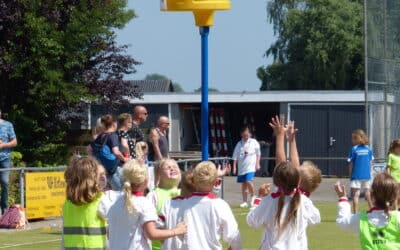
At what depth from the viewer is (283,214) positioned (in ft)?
27.8

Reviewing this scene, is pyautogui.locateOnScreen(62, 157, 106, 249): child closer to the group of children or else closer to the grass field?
the group of children

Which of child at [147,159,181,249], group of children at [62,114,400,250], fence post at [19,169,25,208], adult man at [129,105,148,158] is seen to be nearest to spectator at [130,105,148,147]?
adult man at [129,105,148,158]

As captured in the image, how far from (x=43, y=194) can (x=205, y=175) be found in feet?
37.2

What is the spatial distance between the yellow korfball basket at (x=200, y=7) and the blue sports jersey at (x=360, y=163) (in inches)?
349

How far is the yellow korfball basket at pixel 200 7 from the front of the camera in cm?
1164

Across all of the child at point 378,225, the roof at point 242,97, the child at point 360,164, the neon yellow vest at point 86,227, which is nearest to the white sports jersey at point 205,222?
the neon yellow vest at point 86,227

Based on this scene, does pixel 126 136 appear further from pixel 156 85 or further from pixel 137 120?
pixel 156 85

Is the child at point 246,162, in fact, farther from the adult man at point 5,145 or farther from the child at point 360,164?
the adult man at point 5,145

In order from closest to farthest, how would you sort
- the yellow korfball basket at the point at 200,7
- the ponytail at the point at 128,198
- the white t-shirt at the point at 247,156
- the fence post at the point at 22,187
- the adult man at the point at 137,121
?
1. the ponytail at the point at 128,198
2. the yellow korfball basket at the point at 200,7
3. the adult man at the point at 137,121
4. the fence post at the point at 22,187
5. the white t-shirt at the point at 247,156

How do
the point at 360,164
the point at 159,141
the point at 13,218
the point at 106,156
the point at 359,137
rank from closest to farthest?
the point at 106,156 → the point at 159,141 → the point at 13,218 → the point at 359,137 → the point at 360,164

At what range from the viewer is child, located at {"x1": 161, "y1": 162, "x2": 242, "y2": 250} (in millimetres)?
8297

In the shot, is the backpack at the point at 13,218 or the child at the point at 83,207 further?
the backpack at the point at 13,218

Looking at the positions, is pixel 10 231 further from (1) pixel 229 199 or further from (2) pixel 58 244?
(1) pixel 229 199

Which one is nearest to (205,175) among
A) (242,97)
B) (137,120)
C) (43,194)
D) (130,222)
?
(130,222)
